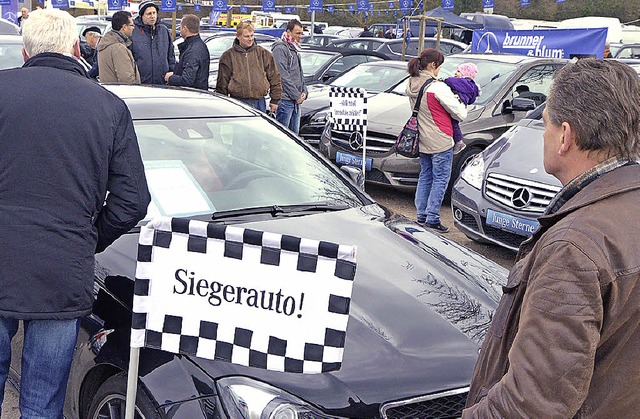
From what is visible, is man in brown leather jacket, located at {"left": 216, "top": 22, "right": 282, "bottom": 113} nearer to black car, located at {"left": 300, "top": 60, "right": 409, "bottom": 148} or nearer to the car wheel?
black car, located at {"left": 300, "top": 60, "right": 409, "bottom": 148}

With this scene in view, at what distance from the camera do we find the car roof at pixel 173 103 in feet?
11.9

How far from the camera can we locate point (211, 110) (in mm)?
3861

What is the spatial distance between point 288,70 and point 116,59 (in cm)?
209

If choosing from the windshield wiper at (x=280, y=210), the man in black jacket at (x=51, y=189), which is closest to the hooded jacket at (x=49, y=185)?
the man in black jacket at (x=51, y=189)

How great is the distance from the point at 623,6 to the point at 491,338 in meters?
49.5

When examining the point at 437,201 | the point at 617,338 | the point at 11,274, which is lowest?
the point at 437,201

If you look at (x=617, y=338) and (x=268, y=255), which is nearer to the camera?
(x=617, y=338)

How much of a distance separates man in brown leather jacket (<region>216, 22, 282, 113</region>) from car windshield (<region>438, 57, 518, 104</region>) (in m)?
2.33

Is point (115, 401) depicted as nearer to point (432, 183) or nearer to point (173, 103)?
point (173, 103)

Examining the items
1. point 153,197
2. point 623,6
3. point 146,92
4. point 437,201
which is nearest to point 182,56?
point 437,201

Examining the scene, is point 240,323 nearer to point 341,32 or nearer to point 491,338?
point 491,338

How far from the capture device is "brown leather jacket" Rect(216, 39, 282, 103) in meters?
7.98

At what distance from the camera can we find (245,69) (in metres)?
7.98

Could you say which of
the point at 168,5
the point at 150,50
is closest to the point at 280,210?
the point at 150,50
